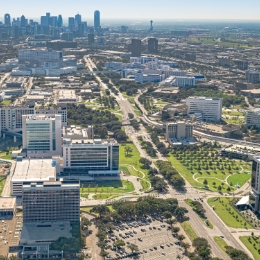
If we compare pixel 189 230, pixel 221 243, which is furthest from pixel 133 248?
pixel 221 243

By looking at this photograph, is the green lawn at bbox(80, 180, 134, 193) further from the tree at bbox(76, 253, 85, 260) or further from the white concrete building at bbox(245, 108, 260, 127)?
the white concrete building at bbox(245, 108, 260, 127)

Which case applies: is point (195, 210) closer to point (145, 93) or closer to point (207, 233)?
point (207, 233)

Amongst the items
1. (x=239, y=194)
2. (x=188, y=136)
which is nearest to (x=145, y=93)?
(x=188, y=136)

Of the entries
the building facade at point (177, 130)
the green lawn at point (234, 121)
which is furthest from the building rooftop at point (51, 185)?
the green lawn at point (234, 121)

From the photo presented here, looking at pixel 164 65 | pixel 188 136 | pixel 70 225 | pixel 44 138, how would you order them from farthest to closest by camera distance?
pixel 164 65 < pixel 188 136 < pixel 44 138 < pixel 70 225

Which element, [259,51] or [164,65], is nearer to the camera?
[164,65]
